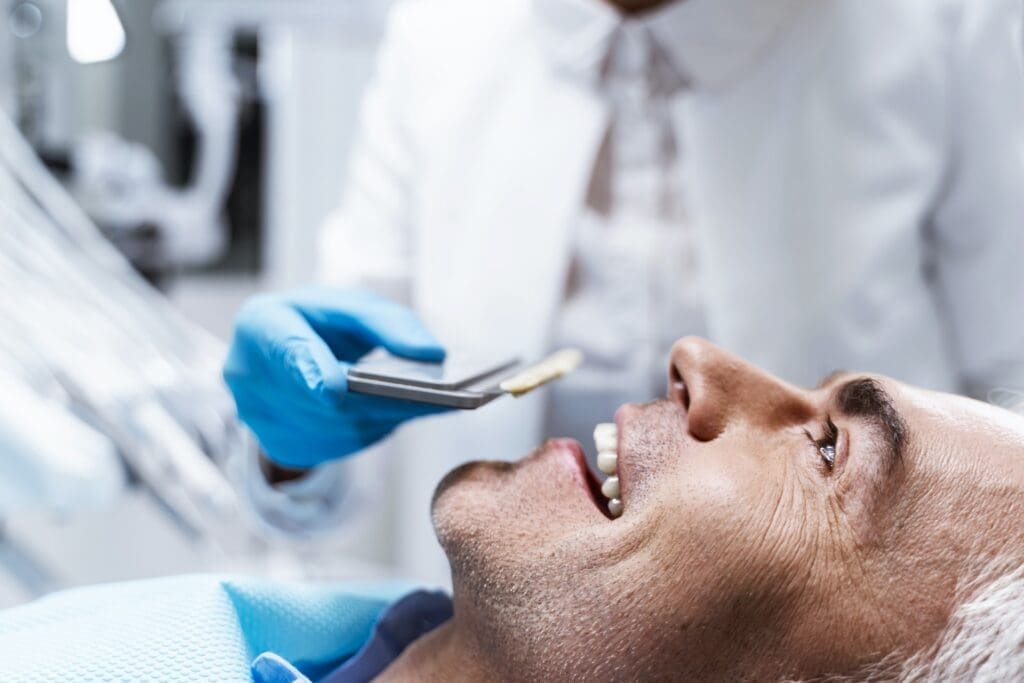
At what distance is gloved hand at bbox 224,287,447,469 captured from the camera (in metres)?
0.81

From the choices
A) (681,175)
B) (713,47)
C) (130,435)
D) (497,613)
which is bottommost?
(130,435)

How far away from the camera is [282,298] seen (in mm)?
952

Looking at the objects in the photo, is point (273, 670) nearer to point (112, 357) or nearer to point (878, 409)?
point (878, 409)

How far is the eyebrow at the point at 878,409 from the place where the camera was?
0.66 m

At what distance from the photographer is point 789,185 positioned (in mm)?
1112

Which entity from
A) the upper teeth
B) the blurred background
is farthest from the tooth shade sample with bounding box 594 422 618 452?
the blurred background

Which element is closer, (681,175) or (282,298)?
(282,298)

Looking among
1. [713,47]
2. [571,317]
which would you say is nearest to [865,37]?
[713,47]

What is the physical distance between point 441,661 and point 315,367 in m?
0.26

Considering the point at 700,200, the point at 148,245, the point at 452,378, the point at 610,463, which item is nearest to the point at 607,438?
the point at 610,463

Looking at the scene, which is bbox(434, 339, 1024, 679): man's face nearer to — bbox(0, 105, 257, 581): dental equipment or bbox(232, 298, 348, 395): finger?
bbox(232, 298, 348, 395): finger

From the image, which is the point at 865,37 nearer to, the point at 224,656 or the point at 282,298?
the point at 282,298

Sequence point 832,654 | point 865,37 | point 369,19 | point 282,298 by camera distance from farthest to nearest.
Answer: point 369,19
point 865,37
point 282,298
point 832,654

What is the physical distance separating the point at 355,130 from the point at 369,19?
0.70 ft
